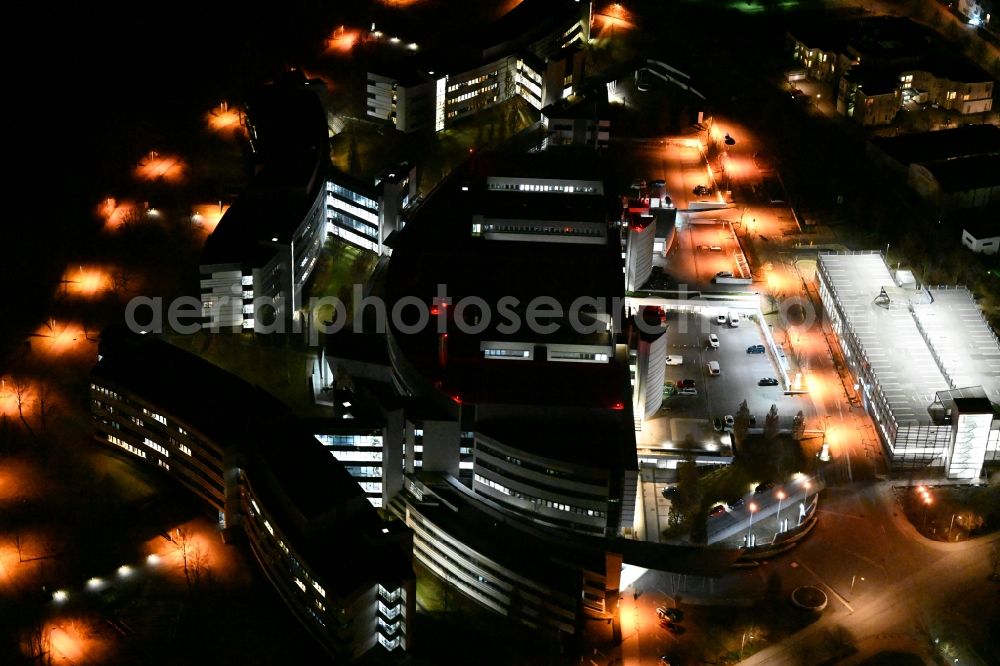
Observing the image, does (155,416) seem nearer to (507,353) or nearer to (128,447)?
(128,447)

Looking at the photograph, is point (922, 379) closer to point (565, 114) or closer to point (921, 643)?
point (921, 643)

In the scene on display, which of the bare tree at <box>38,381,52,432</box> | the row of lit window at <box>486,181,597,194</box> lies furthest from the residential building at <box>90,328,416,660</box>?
the row of lit window at <box>486,181,597,194</box>

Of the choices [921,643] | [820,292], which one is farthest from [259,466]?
[820,292]

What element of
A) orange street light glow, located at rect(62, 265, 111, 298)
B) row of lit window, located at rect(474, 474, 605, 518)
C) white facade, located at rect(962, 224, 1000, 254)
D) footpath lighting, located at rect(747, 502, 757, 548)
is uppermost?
white facade, located at rect(962, 224, 1000, 254)

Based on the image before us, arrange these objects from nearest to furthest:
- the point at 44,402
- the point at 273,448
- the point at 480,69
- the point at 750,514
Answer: the point at 273,448 < the point at 750,514 < the point at 44,402 < the point at 480,69

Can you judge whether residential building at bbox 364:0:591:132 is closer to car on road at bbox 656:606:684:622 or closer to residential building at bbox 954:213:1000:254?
residential building at bbox 954:213:1000:254

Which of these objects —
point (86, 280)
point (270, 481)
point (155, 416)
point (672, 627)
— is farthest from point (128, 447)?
point (672, 627)

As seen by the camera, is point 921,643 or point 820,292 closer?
point 921,643

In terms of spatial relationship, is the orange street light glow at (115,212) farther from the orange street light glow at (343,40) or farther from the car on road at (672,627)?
the car on road at (672,627)
